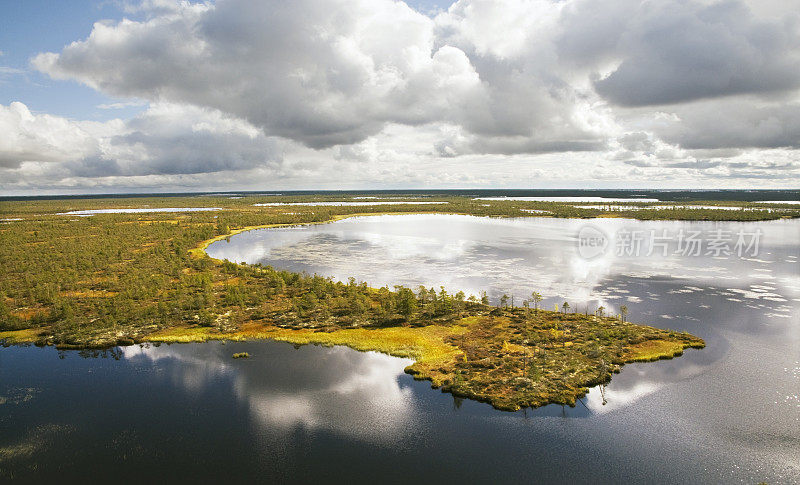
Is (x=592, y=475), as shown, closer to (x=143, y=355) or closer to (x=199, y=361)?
(x=199, y=361)

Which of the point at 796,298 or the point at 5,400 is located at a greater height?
the point at 796,298

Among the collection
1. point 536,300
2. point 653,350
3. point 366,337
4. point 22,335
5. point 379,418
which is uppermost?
point 536,300

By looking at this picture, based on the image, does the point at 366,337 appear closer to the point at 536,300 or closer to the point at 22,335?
the point at 536,300

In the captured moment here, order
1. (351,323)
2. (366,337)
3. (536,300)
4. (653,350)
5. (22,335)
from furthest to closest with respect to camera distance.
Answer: (536,300) < (351,323) < (22,335) < (366,337) < (653,350)

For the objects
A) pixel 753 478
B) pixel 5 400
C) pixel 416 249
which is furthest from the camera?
pixel 416 249

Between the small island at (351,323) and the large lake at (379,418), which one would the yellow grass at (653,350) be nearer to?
the small island at (351,323)

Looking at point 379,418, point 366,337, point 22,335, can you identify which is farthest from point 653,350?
point 22,335

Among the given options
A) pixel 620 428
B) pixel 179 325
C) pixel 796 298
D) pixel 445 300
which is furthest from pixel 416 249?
pixel 620 428

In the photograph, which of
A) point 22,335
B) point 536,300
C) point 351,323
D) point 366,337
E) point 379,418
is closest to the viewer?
point 379,418
